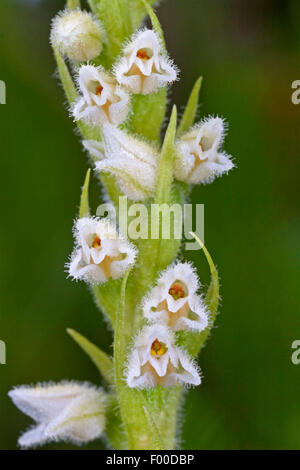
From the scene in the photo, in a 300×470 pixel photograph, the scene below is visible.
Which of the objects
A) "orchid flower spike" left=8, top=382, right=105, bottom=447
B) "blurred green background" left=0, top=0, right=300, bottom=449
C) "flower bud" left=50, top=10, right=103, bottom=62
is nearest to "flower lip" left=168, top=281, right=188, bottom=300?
"orchid flower spike" left=8, top=382, right=105, bottom=447

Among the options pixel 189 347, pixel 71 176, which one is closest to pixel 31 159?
pixel 71 176

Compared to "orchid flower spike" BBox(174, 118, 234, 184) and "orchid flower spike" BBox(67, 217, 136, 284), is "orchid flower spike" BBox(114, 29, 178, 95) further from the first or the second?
"orchid flower spike" BBox(67, 217, 136, 284)

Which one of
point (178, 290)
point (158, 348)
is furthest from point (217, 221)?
point (158, 348)

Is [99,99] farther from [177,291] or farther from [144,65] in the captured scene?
[177,291]

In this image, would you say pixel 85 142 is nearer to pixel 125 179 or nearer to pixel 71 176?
pixel 125 179
